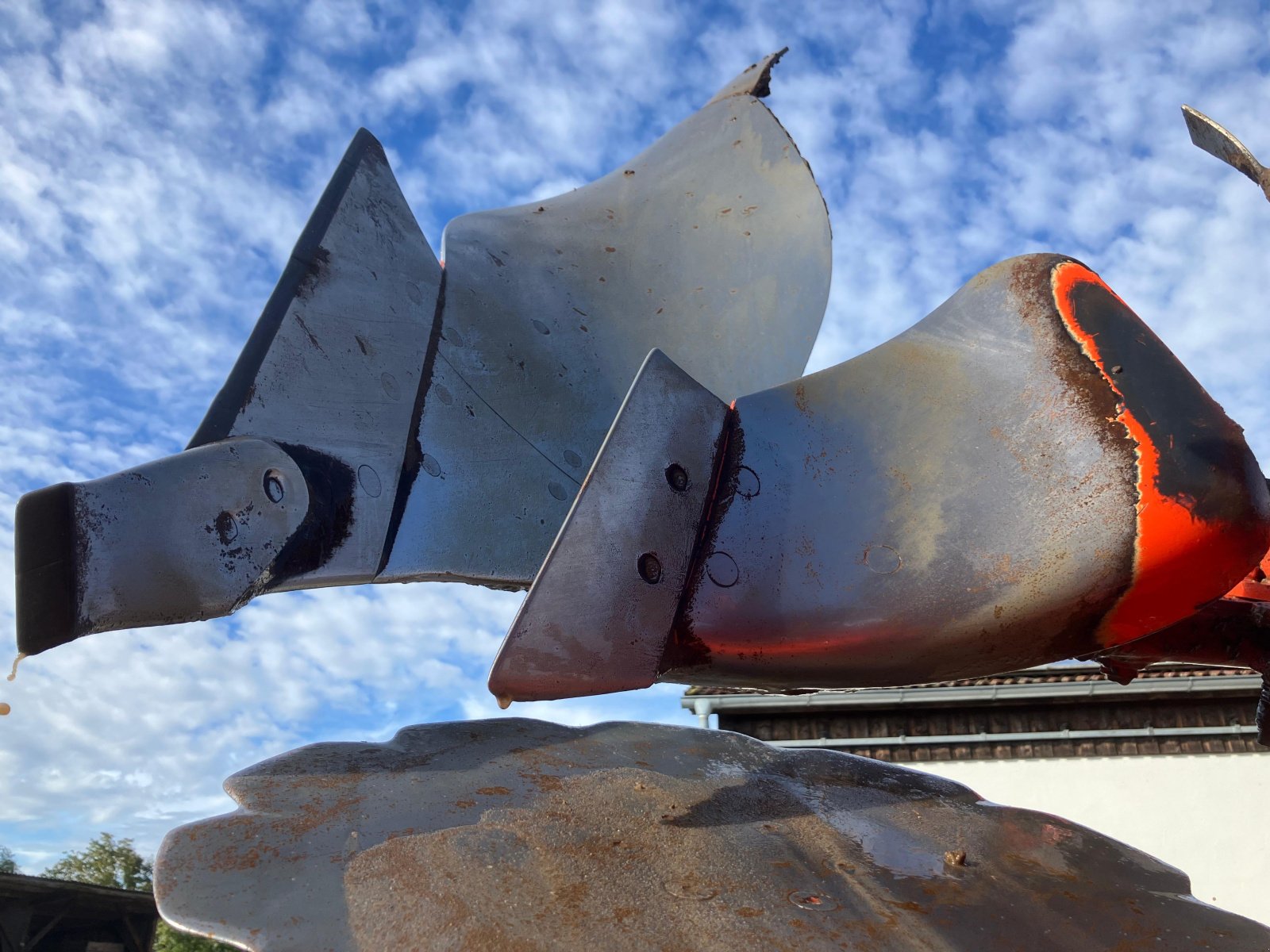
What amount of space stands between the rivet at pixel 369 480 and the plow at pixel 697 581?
1 centimetres

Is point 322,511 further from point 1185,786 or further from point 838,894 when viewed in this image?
point 1185,786

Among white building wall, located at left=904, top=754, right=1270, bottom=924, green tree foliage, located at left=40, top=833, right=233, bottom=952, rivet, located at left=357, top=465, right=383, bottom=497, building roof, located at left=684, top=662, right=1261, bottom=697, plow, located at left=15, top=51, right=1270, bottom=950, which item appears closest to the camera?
plow, located at left=15, top=51, right=1270, bottom=950

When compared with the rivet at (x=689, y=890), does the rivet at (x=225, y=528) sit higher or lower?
higher

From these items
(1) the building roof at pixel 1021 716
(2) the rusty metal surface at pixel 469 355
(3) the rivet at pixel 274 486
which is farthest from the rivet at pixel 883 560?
(1) the building roof at pixel 1021 716

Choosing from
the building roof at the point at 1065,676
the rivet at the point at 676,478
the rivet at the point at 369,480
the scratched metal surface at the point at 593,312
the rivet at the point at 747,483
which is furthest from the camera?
the building roof at the point at 1065,676

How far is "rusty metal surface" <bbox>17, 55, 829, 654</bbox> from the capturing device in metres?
2.13

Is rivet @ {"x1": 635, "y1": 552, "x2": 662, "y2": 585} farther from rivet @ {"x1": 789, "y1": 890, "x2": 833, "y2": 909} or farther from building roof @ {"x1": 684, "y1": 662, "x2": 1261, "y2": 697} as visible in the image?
building roof @ {"x1": 684, "y1": 662, "x2": 1261, "y2": 697}

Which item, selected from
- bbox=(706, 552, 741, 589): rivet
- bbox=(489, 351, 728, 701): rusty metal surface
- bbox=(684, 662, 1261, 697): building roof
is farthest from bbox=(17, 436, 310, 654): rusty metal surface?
bbox=(684, 662, 1261, 697): building roof

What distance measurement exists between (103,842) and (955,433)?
16.6 meters

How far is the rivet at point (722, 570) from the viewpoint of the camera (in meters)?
2.28

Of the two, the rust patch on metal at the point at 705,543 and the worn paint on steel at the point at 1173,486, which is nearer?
the worn paint on steel at the point at 1173,486

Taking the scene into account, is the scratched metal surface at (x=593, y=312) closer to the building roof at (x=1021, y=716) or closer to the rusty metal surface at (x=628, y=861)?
the rusty metal surface at (x=628, y=861)

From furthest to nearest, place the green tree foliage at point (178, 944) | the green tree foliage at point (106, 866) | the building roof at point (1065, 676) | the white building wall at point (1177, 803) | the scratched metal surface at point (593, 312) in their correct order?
the green tree foliage at point (106, 866)
the green tree foliage at point (178, 944)
the building roof at point (1065, 676)
the white building wall at point (1177, 803)
the scratched metal surface at point (593, 312)

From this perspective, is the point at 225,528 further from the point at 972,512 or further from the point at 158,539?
the point at 972,512
